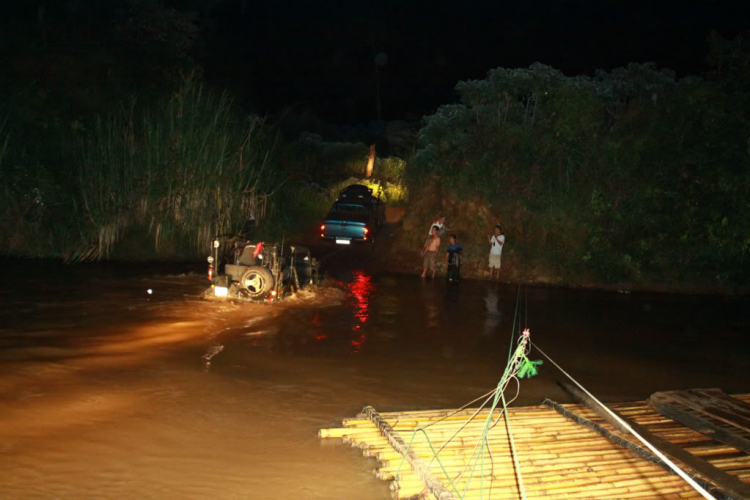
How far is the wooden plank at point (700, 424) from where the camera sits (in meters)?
6.39

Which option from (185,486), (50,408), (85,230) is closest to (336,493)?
(185,486)

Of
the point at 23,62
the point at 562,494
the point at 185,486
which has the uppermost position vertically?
the point at 23,62

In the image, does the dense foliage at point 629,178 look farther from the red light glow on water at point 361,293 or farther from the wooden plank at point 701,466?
the wooden plank at point 701,466

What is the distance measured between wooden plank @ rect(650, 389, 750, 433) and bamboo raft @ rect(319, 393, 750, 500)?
0.19 m

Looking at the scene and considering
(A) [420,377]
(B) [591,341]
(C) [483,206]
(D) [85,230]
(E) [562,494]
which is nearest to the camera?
(E) [562,494]

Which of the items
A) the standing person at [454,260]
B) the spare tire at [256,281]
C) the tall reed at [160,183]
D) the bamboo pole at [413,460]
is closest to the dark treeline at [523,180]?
the tall reed at [160,183]

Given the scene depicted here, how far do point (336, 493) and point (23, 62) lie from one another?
110 ft

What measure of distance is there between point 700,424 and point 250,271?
9425 millimetres

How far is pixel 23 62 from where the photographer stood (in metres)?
33.1

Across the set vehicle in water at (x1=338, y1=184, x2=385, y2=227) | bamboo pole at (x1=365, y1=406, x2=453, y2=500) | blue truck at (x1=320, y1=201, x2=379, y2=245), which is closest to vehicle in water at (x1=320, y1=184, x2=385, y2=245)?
blue truck at (x1=320, y1=201, x2=379, y2=245)

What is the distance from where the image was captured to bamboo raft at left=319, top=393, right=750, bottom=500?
5.42 metres

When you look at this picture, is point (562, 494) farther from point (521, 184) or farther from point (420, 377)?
point (521, 184)

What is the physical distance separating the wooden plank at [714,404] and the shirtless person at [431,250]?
11900mm

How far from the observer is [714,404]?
25.4 feet
